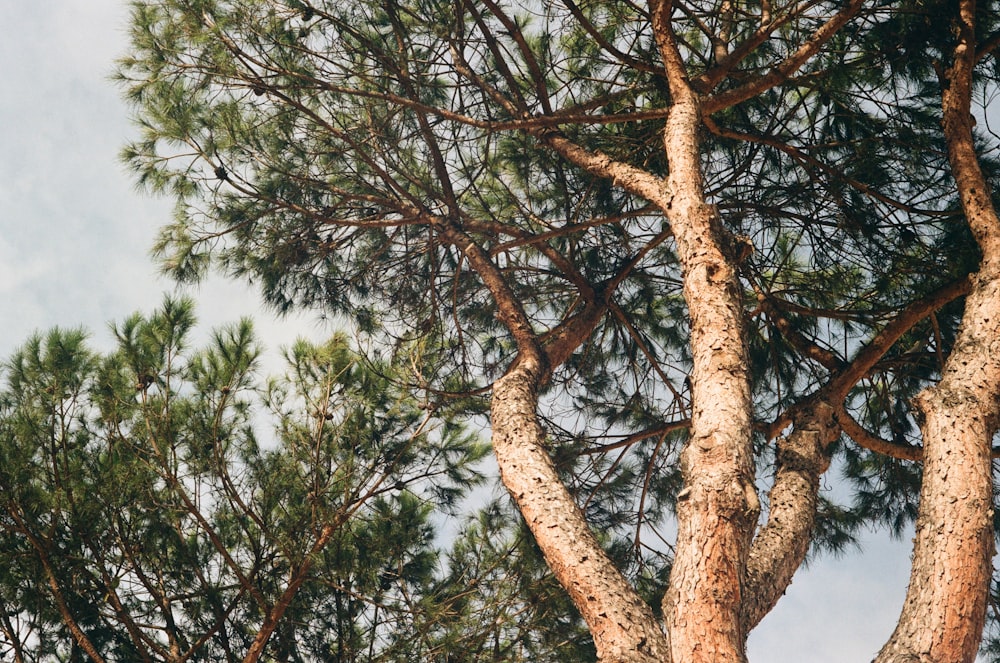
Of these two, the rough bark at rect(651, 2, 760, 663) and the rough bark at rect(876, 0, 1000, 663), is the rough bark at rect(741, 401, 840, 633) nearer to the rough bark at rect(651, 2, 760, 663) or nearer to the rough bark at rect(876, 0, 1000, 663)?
the rough bark at rect(651, 2, 760, 663)

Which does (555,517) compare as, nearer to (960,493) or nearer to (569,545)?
(569,545)

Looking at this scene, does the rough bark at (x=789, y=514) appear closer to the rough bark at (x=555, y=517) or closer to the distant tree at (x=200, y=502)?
the rough bark at (x=555, y=517)

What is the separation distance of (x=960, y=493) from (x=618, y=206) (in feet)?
9.03

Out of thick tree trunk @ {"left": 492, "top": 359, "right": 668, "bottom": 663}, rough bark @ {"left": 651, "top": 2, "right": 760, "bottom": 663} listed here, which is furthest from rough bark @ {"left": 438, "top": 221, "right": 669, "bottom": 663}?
rough bark @ {"left": 651, "top": 2, "right": 760, "bottom": 663}

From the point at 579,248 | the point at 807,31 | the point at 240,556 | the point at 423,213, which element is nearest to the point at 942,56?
the point at 807,31

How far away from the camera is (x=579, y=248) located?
512 cm

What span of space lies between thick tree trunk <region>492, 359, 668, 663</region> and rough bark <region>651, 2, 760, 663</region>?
0.66ft

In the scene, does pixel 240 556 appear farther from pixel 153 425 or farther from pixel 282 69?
pixel 282 69

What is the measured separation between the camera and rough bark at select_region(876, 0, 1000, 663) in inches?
88.0

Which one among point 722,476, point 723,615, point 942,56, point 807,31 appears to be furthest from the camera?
point 807,31

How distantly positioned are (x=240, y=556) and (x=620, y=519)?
2.03 m

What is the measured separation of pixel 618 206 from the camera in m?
4.93

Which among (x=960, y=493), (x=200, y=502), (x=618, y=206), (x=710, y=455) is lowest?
(x=960, y=493)

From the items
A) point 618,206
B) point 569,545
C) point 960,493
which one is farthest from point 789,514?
point 618,206
